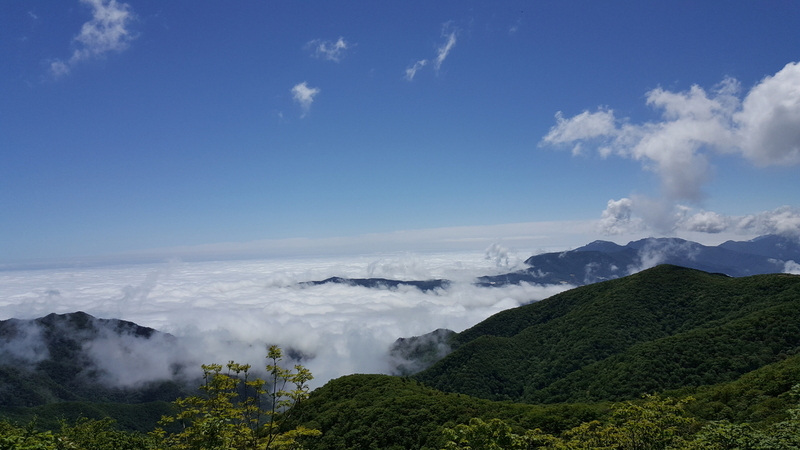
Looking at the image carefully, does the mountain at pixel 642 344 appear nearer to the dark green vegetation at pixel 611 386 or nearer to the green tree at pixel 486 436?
the dark green vegetation at pixel 611 386

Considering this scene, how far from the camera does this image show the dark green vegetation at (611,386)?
19375 mm

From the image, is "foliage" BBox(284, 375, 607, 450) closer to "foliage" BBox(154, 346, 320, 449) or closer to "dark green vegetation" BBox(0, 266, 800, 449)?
"dark green vegetation" BBox(0, 266, 800, 449)

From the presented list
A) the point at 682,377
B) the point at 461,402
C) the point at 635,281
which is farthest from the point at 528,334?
the point at 461,402

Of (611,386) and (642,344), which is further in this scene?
(642,344)

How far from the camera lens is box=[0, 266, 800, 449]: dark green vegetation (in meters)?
19.4

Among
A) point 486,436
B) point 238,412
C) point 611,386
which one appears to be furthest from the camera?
point 611,386

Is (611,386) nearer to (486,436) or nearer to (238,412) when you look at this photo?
(486,436)

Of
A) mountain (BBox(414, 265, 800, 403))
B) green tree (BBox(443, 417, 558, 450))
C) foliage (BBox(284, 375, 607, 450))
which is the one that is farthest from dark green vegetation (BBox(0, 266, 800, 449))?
mountain (BBox(414, 265, 800, 403))

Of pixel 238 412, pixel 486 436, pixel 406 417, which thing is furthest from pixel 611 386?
pixel 238 412

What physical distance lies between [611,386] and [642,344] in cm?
2789

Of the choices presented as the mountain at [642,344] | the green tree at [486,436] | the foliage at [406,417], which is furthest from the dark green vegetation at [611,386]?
the mountain at [642,344]

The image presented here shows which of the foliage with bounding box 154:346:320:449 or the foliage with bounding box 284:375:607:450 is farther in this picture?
the foliage with bounding box 284:375:607:450

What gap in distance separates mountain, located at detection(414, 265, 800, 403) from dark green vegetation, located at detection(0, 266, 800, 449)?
51cm

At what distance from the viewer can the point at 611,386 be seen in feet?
357
